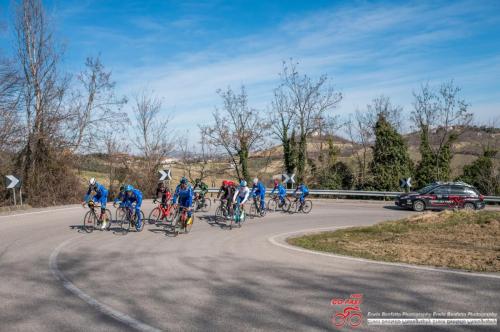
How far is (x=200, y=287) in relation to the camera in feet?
25.1

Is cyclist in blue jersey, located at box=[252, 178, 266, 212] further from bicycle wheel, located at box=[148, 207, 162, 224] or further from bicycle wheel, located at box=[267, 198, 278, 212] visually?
bicycle wheel, located at box=[148, 207, 162, 224]

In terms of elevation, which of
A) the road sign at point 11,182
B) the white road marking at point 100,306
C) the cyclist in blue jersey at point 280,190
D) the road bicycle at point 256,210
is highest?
the road sign at point 11,182

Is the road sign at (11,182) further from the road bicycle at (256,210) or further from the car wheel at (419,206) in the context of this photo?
the car wheel at (419,206)

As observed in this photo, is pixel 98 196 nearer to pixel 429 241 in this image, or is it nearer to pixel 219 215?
pixel 219 215

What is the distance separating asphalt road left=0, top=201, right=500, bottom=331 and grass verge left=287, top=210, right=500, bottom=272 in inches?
44.6

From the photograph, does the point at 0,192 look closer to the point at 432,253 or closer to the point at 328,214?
the point at 328,214

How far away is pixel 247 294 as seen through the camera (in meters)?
7.13

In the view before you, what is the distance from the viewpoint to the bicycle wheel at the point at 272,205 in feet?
77.2

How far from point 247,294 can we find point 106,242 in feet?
24.0

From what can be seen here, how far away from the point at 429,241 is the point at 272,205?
12091mm

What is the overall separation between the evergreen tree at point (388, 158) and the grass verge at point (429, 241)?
55.1ft

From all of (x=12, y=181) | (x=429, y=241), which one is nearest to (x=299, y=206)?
(x=429, y=241)

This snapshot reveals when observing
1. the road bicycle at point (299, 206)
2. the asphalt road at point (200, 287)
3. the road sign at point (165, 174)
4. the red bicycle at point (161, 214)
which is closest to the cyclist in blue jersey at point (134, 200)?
the red bicycle at point (161, 214)

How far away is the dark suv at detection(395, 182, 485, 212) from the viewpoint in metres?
24.0
